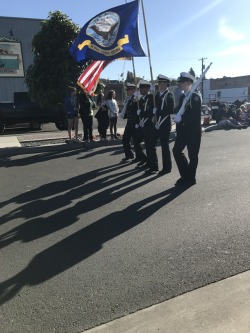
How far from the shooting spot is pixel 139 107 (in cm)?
830

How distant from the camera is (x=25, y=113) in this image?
16641 millimetres

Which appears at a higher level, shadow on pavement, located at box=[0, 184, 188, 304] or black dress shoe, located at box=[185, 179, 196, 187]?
black dress shoe, located at box=[185, 179, 196, 187]

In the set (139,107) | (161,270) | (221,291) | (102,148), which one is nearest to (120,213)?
(161,270)

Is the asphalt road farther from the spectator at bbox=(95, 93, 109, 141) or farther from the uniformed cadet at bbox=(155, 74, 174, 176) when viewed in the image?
the spectator at bbox=(95, 93, 109, 141)

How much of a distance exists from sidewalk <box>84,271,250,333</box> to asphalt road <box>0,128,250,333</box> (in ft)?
0.36

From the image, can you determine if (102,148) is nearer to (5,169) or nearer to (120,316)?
(5,169)

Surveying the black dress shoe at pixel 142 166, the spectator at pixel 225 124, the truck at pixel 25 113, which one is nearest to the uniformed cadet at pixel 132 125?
the black dress shoe at pixel 142 166

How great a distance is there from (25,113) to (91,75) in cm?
695

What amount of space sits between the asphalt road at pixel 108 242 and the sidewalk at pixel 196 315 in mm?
111

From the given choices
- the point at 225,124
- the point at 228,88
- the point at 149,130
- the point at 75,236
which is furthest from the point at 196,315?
the point at 228,88

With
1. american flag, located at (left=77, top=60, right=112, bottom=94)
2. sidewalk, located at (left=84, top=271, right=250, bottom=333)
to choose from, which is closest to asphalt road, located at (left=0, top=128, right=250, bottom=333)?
sidewalk, located at (left=84, top=271, right=250, bottom=333)

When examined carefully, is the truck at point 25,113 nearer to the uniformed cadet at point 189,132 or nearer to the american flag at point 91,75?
the american flag at point 91,75

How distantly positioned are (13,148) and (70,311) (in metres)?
8.42

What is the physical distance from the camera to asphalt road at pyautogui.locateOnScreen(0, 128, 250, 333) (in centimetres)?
299
